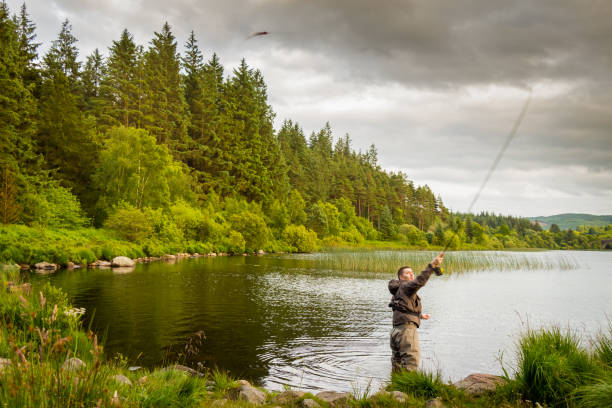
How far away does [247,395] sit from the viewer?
18.9ft

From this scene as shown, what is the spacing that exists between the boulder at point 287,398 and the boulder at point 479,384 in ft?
→ 7.66

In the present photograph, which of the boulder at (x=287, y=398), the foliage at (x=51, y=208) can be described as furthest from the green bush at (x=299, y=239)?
the boulder at (x=287, y=398)

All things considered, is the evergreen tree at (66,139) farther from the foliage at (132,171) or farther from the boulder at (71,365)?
the boulder at (71,365)

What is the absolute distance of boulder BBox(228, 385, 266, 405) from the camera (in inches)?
223

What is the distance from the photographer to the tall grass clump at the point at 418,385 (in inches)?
222

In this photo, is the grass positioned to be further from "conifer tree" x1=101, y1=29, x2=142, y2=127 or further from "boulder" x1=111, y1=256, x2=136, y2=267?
"conifer tree" x1=101, y1=29, x2=142, y2=127

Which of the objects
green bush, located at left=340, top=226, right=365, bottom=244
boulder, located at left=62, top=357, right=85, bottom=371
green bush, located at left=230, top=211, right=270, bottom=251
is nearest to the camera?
boulder, located at left=62, top=357, right=85, bottom=371

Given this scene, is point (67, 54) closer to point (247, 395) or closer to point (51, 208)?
point (51, 208)

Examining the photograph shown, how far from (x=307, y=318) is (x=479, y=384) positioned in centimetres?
834

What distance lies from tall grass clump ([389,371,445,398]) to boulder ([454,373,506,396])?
40cm

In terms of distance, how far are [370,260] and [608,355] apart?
27.6m

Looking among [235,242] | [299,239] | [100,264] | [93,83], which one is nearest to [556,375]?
[100,264]

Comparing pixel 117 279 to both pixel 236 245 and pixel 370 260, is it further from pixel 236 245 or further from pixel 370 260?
pixel 236 245

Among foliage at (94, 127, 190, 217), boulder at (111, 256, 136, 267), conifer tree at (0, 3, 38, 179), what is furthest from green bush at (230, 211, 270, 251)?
conifer tree at (0, 3, 38, 179)
